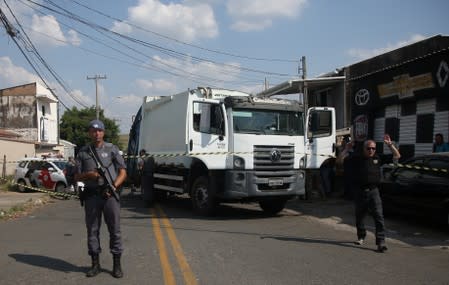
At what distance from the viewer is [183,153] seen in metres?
12.4

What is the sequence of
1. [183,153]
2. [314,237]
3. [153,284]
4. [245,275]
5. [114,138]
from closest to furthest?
1. [153,284]
2. [245,275]
3. [314,237]
4. [183,153]
5. [114,138]

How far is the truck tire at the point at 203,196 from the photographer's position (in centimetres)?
1133

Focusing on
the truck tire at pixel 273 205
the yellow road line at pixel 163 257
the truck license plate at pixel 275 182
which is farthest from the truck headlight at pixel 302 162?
the yellow road line at pixel 163 257

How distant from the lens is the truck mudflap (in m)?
10.9

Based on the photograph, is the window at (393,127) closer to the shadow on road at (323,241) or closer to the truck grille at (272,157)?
the truck grille at (272,157)

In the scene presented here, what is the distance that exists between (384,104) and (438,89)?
2.61 m

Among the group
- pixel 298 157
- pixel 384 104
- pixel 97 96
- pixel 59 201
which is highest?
pixel 97 96

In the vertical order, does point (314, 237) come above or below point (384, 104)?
below

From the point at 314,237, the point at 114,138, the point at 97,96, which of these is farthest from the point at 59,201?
the point at 114,138

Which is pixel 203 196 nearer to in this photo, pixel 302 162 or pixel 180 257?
pixel 302 162

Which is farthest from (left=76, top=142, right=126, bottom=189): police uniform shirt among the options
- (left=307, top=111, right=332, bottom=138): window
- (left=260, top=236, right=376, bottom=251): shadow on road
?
(left=307, top=111, right=332, bottom=138): window

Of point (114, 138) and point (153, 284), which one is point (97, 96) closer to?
point (114, 138)

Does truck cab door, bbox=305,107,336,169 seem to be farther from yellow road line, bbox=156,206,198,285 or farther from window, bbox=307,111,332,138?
yellow road line, bbox=156,206,198,285

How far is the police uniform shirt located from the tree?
62.0 m
